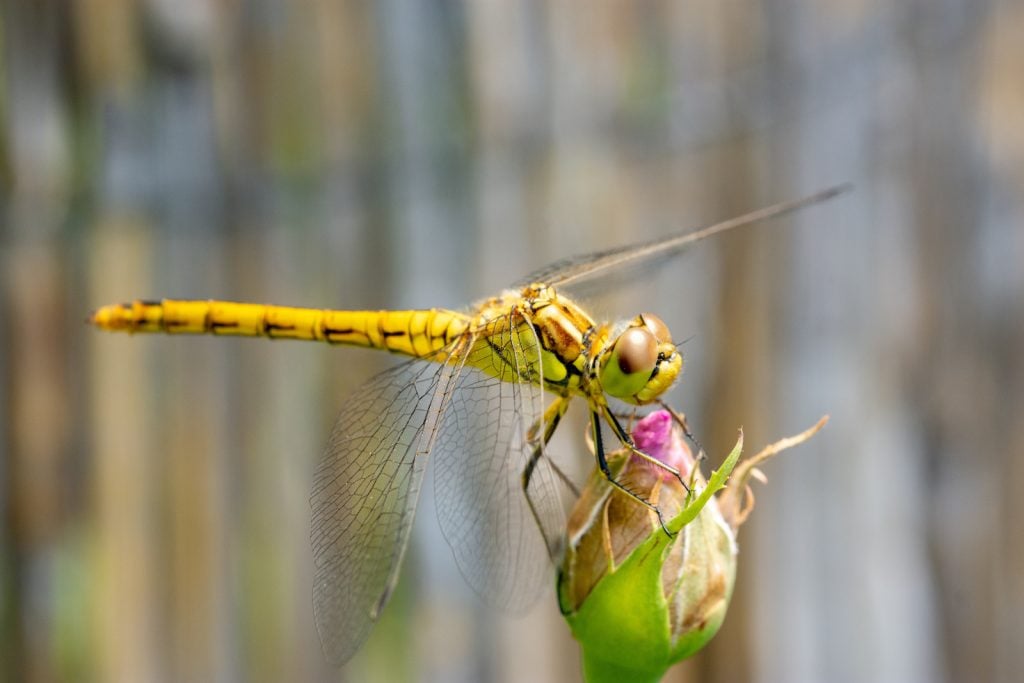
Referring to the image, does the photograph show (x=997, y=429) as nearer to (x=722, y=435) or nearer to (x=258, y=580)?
(x=722, y=435)

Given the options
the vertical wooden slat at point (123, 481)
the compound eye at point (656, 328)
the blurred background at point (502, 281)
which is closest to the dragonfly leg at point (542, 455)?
the compound eye at point (656, 328)

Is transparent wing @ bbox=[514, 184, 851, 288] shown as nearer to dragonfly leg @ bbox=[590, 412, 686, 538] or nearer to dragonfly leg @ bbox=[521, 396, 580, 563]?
dragonfly leg @ bbox=[521, 396, 580, 563]

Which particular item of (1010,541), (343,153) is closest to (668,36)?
(343,153)

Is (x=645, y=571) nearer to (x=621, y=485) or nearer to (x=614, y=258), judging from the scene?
(x=621, y=485)

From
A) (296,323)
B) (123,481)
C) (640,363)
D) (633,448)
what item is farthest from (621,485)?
(123,481)

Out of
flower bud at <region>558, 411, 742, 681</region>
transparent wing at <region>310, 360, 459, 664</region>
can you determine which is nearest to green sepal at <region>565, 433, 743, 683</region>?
flower bud at <region>558, 411, 742, 681</region>
